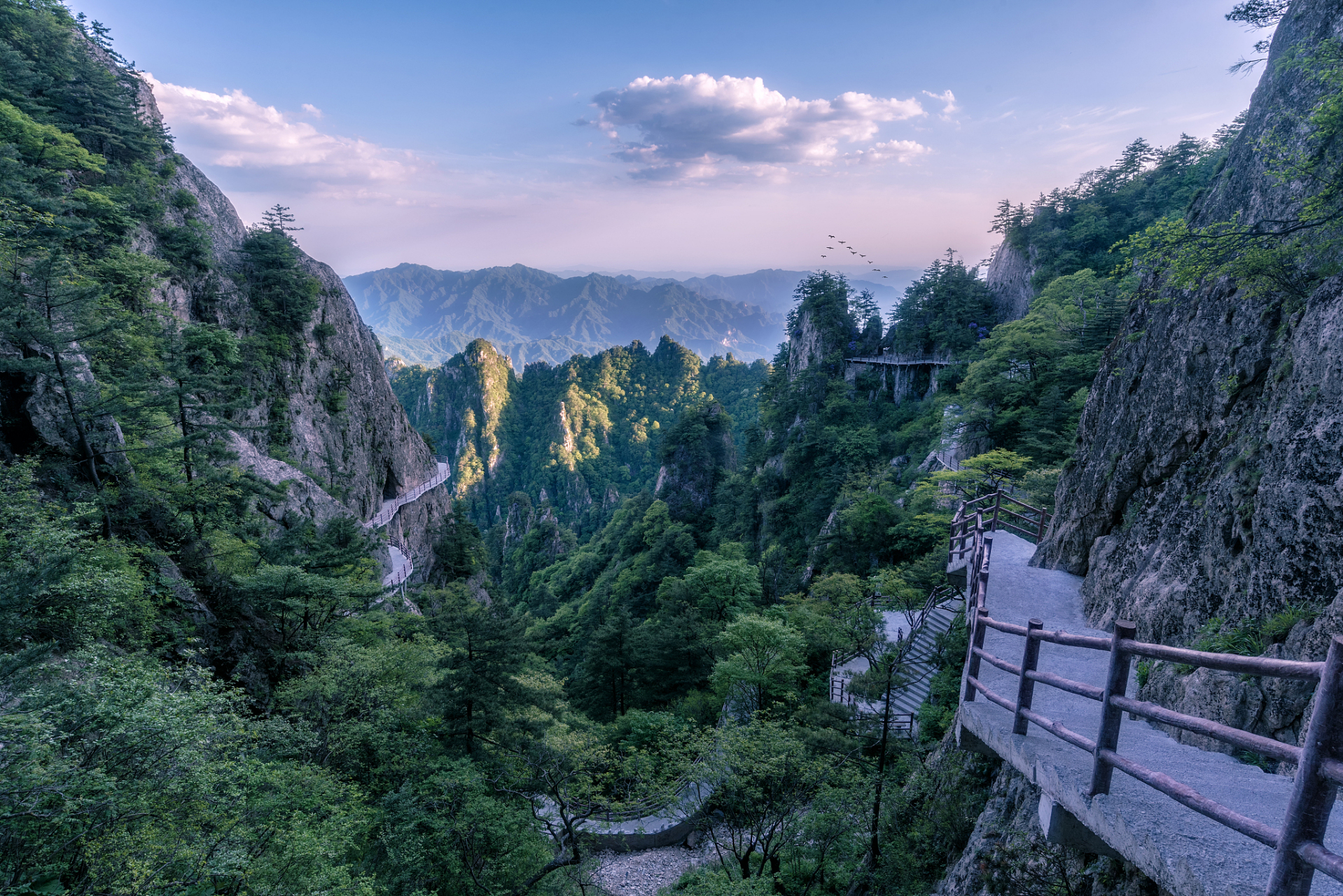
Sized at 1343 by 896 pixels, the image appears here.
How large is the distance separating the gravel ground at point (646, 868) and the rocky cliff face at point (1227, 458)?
11.7m

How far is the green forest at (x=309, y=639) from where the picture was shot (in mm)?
6605

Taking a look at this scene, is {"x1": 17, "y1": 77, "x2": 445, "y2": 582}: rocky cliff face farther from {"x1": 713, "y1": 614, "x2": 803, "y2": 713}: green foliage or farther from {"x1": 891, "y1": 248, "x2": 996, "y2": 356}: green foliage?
{"x1": 891, "y1": 248, "x2": 996, "y2": 356}: green foliage

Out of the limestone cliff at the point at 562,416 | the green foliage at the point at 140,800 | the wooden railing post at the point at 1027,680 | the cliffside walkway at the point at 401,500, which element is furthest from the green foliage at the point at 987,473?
the limestone cliff at the point at 562,416

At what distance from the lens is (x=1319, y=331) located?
516 cm

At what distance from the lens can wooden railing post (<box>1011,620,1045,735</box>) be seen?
3.68m

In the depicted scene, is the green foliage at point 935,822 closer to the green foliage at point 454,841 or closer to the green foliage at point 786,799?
the green foliage at point 786,799

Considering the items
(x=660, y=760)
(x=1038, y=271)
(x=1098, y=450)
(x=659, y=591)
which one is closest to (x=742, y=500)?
(x=659, y=591)

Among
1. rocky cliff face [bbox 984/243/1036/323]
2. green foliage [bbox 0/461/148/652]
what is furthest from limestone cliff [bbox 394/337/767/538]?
green foliage [bbox 0/461/148/652]

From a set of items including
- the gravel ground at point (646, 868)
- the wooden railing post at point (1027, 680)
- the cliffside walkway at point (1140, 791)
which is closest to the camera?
the cliffside walkway at point (1140, 791)

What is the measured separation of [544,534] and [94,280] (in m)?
→ 53.2

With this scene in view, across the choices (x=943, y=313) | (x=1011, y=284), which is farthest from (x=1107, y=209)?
(x=943, y=313)

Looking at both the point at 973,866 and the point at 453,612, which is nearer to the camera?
the point at 973,866

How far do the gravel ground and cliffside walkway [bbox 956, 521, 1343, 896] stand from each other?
12109mm

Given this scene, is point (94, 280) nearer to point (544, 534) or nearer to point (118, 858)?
point (118, 858)
